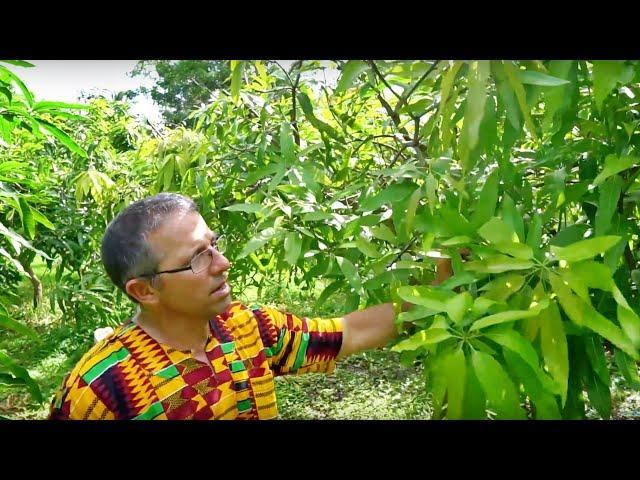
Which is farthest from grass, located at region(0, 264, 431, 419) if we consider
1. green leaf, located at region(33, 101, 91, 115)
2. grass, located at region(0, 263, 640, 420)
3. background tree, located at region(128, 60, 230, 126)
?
green leaf, located at region(33, 101, 91, 115)

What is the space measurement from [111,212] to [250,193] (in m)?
0.60

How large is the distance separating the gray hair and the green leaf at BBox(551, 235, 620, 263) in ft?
1.50

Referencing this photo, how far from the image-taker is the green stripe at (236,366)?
0.77 metres

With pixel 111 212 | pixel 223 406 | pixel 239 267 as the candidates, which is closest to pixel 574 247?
pixel 223 406

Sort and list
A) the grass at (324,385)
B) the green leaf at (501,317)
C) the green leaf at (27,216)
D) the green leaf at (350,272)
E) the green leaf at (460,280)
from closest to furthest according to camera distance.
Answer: the green leaf at (501,317), the green leaf at (460,280), the green leaf at (350,272), the green leaf at (27,216), the grass at (324,385)

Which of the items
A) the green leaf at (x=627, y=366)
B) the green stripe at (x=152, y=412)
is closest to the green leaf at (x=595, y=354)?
the green leaf at (x=627, y=366)

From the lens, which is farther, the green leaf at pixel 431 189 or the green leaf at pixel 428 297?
the green leaf at pixel 431 189

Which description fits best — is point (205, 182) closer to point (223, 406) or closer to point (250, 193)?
point (250, 193)

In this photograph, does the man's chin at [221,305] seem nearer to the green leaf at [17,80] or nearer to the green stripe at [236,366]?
the green stripe at [236,366]

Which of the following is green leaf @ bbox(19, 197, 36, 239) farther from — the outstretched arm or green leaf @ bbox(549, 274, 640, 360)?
green leaf @ bbox(549, 274, 640, 360)

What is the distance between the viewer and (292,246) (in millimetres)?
879

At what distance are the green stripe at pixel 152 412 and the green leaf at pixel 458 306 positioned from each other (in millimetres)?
370

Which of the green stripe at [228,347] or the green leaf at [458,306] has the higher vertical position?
the green leaf at [458,306]

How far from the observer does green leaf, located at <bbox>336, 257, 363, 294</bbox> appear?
0.91 meters
